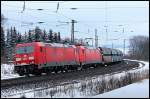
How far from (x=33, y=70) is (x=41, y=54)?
Result: 1.63 metres

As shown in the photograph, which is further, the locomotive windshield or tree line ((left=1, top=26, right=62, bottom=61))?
tree line ((left=1, top=26, right=62, bottom=61))

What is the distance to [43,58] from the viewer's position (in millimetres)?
37062

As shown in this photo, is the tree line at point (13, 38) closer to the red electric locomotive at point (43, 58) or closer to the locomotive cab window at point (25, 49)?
the red electric locomotive at point (43, 58)

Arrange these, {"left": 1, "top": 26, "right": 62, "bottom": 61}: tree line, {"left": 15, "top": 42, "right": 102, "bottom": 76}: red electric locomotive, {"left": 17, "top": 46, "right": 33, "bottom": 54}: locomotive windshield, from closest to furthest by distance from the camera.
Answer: {"left": 15, "top": 42, "right": 102, "bottom": 76}: red electric locomotive < {"left": 17, "top": 46, "right": 33, "bottom": 54}: locomotive windshield < {"left": 1, "top": 26, "right": 62, "bottom": 61}: tree line

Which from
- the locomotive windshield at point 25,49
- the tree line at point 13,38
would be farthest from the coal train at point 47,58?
the tree line at point 13,38

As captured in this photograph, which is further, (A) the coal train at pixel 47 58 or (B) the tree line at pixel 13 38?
(B) the tree line at pixel 13 38

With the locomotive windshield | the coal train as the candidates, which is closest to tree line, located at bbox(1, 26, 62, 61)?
the coal train

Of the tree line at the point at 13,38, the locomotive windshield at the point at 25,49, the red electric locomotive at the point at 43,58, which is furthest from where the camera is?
the tree line at the point at 13,38

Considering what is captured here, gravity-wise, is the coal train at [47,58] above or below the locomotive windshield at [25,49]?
below

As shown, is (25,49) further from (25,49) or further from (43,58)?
(43,58)

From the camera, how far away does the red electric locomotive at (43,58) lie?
3600cm

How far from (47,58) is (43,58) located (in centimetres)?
98

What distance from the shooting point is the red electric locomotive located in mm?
36000

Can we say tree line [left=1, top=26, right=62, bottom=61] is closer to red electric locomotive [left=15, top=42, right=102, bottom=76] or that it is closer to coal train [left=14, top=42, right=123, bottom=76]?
coal train [left=14, top=42, right=123, bottom=76]
